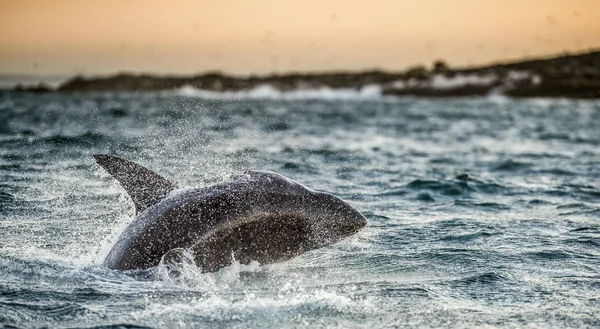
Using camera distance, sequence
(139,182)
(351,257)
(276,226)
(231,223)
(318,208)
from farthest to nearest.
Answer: (351,257), (139,182), (318,208), (276,226), (231,223)

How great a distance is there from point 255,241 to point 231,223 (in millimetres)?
407

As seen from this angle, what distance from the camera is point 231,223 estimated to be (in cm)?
992

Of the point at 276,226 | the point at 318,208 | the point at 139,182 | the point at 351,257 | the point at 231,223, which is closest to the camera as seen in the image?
the point at 231,223

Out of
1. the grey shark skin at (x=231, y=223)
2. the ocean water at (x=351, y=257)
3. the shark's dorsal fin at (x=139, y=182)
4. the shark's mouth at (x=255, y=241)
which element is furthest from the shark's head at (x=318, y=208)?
the shark's dorsal fin at (x=139, y=182)

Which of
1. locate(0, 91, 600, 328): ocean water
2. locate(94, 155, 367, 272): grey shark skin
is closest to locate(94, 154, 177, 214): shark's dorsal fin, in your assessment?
locate(94, 155, 367, 272): grey shark skin

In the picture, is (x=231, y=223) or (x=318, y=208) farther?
(x=318, y=208)

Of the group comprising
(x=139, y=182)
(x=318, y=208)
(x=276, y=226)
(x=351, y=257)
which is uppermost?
(x=139, y=182)

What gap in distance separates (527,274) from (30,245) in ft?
21.6


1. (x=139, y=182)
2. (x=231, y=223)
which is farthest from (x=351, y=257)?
(x=139, y=182)

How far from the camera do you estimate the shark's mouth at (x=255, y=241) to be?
993cm

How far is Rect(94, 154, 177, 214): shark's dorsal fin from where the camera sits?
10.6m

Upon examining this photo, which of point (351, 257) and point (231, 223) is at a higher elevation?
point (231, 223)

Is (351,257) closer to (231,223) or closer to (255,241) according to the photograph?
(255,241)

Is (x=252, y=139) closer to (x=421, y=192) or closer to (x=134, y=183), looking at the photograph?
(x=421, y=192)
